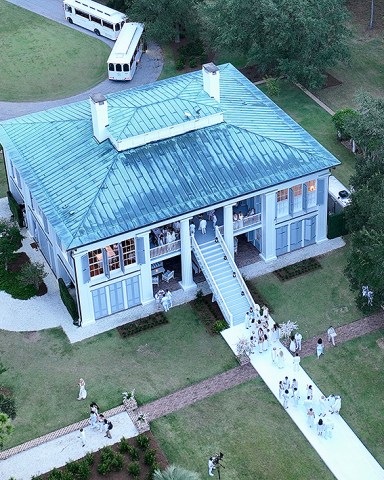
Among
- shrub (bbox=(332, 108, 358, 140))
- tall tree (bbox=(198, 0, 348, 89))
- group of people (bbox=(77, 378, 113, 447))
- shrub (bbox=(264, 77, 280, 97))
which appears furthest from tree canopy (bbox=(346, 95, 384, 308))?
group of people (bbox=(77, 378, 113, 447))

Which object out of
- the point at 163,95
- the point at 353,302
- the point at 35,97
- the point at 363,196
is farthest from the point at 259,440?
the point at 35,97

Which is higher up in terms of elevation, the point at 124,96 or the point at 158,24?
the point at 124,96

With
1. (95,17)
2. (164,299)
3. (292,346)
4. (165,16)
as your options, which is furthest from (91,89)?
(292,346)

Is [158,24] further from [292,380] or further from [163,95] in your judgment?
[292,380]

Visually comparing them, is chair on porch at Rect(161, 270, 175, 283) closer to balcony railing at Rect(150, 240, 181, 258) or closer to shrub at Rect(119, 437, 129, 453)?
balcony railing at Rect(150, 240, 181, 258)

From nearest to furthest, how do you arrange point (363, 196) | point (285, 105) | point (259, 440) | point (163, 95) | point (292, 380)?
point (259, 440), point (292, 380), point (363, 196), point (163, 95), point (285, 105)

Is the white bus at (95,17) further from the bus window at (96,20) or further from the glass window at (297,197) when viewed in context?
the glass window at (297,197)

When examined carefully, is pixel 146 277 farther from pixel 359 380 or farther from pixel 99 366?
pixel 359 380
